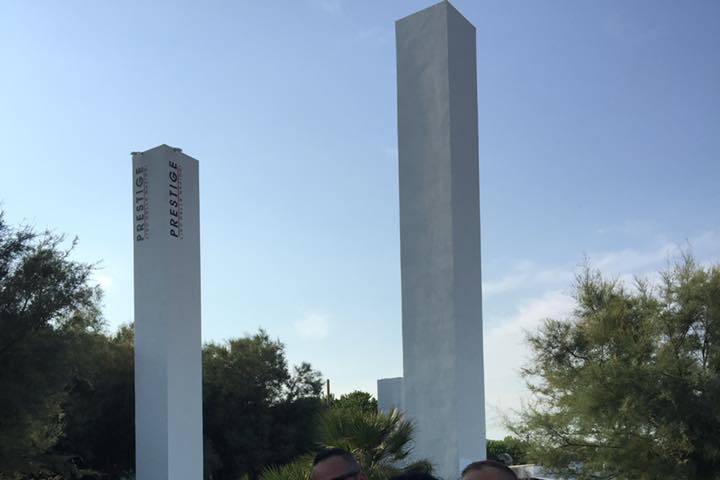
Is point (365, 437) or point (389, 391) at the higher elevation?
point (365, 437)

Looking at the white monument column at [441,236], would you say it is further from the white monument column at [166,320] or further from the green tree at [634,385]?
the white monument column at [166,320]

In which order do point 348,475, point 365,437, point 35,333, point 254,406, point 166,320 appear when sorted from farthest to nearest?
point 254,406, point 166,320, point 35,333, point 365,437, point 348,475

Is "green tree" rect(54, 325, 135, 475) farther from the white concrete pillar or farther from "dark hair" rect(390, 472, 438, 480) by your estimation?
"dark hair" rect(390, 472, 438, 480)

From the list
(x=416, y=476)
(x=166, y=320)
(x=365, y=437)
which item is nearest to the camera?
(x=416, y=476)

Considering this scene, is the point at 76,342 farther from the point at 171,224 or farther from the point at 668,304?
the point at 668,304

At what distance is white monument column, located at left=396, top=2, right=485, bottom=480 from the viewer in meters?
11.5

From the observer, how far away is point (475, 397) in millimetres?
11711

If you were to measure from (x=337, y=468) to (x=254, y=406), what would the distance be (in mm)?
23346

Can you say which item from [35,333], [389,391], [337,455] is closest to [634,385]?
[389,391]

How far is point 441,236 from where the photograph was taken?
38.8 ft

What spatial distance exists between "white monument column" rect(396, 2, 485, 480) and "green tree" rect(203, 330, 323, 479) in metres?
11.9

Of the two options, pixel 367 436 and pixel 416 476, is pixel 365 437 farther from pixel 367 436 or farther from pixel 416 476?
pixel 416 476

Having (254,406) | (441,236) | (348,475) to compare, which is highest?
(441,236)

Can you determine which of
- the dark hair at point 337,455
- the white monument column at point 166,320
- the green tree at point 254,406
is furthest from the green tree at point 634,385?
the dark hair at point 337,455
